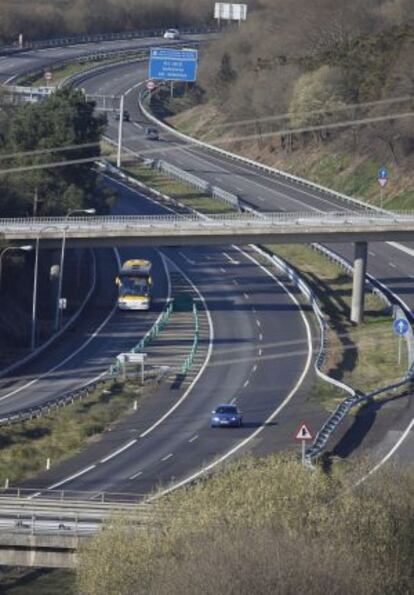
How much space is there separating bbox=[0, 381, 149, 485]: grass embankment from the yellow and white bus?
48.8 feet

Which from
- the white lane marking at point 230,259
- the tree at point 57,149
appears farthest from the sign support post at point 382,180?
the tree at point 57,149

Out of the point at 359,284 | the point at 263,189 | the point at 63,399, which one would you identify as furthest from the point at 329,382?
the point at 263,189

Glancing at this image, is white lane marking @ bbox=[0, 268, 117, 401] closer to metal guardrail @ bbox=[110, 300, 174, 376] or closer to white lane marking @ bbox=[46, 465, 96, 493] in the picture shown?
metal guardrail @ bbox=[110, 300, 174, 376]

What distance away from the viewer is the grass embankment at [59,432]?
56.8m

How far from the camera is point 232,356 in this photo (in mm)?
72938

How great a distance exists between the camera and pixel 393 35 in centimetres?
11988

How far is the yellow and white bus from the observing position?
82375 millimetres

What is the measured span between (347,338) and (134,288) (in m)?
10.4

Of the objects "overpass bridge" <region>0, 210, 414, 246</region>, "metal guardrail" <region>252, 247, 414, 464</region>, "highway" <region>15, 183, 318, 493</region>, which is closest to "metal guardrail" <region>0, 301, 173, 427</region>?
"highway" <region>15, 183, 318, 493</region>

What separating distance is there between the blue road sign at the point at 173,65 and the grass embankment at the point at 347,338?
1476 inches

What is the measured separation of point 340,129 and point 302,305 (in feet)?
116

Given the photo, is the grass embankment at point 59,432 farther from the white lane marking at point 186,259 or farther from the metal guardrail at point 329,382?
the white lane marking at point 186,259

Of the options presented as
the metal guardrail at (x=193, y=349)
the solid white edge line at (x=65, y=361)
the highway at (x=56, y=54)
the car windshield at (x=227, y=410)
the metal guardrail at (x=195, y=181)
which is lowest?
the solid white edge line at (x=65, y=361)

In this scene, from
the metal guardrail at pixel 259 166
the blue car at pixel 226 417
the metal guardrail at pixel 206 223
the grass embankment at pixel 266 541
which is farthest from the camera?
the metal guardrail at pixel 259 166
